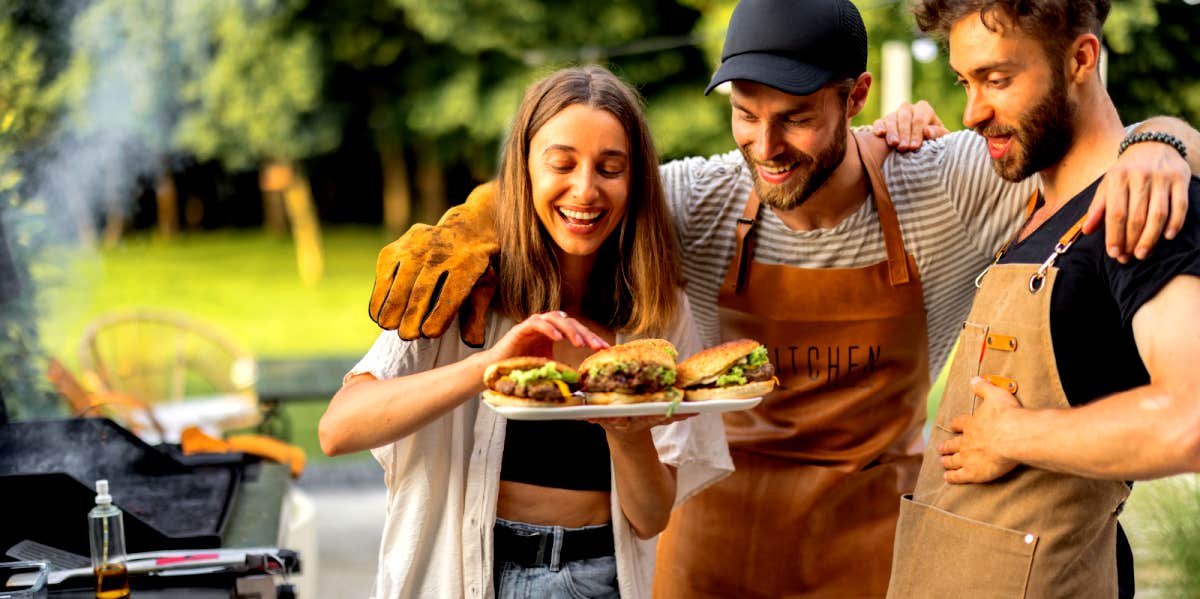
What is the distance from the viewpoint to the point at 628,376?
2.03m

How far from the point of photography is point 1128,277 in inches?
74.5

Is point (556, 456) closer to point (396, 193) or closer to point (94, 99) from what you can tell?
point (94, 99)

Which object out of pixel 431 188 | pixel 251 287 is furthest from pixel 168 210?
pixel 431 188

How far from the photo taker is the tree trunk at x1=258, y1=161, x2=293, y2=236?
20844 mm

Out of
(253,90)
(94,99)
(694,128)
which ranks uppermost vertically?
(253,90)

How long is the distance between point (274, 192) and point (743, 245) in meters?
21.6

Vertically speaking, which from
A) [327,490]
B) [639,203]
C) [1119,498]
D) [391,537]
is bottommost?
[327,490]

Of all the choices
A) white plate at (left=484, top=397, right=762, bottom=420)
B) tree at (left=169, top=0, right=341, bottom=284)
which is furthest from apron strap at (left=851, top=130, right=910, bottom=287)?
tree at (left=169, top=0, right=341, bottom=284)

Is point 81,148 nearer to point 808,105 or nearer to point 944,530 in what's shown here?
point 808,105

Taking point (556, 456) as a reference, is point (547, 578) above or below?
below

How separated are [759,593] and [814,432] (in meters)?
0.41

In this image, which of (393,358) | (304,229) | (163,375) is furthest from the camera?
(304,229)

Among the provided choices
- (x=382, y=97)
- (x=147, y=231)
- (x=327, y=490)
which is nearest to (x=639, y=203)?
(x=327, y=490)

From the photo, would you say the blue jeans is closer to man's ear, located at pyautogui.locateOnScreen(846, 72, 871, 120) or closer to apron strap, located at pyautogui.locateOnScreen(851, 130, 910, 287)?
apron strap, located at pyautogui.locateOnScreen(851, 130, 910, 287)
